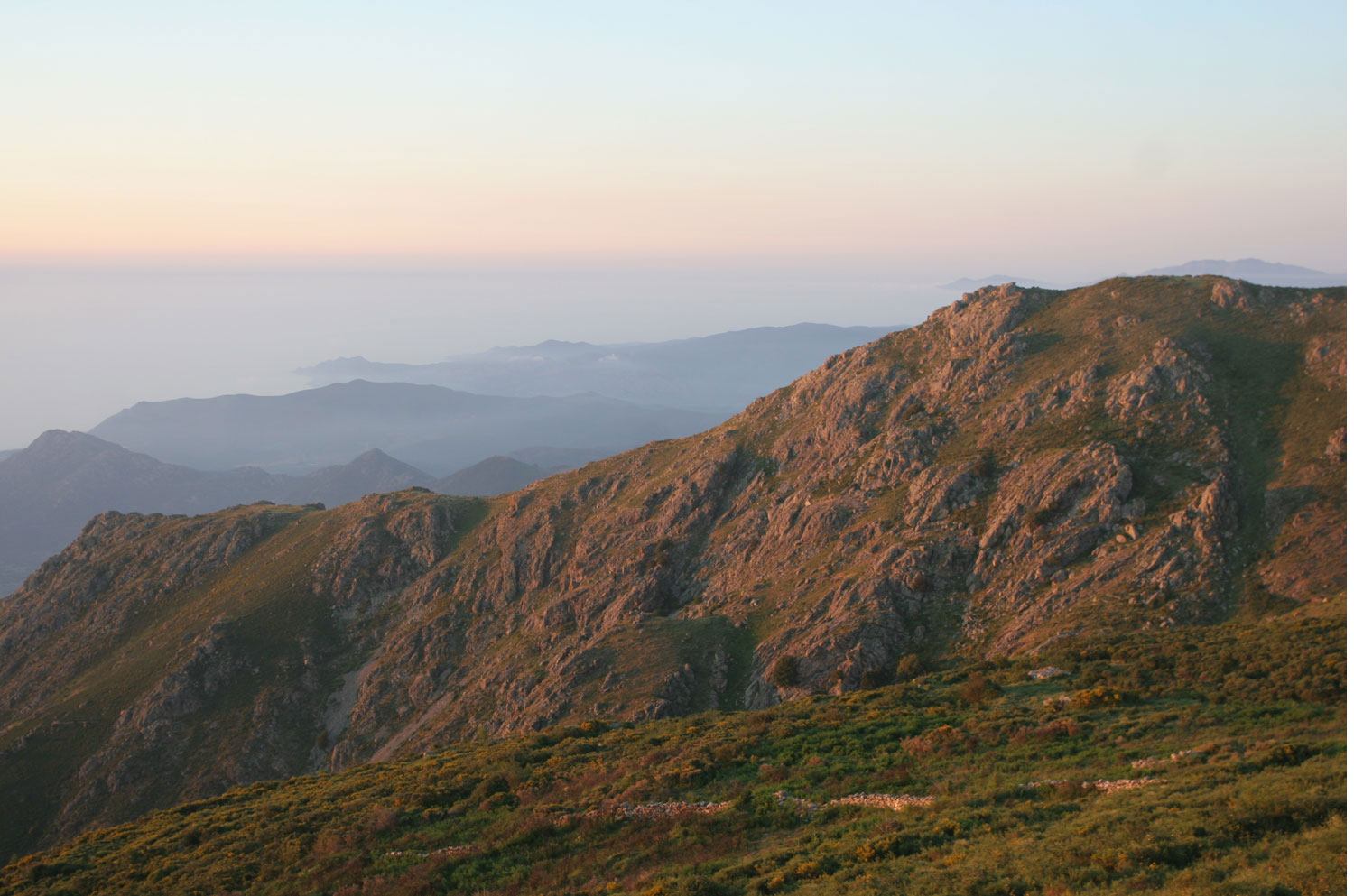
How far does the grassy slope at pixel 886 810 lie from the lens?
76.8ft

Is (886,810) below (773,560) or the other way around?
the other way around

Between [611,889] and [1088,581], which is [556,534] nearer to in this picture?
[1088,581]

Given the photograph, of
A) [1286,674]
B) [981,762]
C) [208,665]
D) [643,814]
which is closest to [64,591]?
[208,665]

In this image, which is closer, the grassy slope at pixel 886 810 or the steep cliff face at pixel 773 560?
the grassy slope at pixel 886 810

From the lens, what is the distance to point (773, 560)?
9294 cm

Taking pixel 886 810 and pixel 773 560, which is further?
pixel 773 560

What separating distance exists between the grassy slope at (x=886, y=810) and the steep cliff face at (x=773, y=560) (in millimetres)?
17887

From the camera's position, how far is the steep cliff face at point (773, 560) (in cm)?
7062

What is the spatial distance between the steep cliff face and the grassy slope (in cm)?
1789

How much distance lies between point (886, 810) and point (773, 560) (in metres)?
60.0

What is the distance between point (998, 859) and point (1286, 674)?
26286mm

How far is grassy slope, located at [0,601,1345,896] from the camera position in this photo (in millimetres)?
23406

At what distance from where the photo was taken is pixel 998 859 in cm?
2453

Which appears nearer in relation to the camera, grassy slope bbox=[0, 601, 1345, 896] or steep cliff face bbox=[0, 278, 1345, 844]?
grassy slope bbox=[0, 601, 1345, 896]
